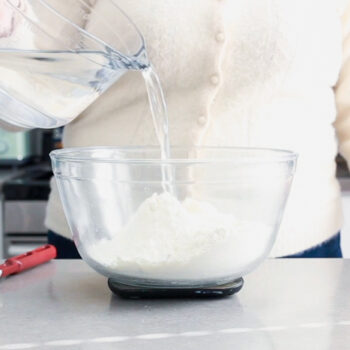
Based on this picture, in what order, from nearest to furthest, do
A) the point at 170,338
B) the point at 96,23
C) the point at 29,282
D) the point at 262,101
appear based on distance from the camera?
the point at 170,338
the point at 29,282
the point at 96,23
the point at 262,101

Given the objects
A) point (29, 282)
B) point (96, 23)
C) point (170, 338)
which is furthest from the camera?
point (96, 23)

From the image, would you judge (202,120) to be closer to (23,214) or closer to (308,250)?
(308,250)

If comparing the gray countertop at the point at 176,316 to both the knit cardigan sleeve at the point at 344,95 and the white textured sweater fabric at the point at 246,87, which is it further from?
the knit cardigan sleeve at the point at 344,95

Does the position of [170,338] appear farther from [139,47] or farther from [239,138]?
[239,138]

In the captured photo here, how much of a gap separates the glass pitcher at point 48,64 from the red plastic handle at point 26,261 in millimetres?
141

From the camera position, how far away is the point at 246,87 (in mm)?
893

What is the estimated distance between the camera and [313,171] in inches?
36.9

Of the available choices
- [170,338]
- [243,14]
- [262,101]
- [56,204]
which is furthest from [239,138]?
[170,338]

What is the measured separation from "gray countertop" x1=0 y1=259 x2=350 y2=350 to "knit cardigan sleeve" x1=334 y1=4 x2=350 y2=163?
387 mm

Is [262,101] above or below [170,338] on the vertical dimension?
above

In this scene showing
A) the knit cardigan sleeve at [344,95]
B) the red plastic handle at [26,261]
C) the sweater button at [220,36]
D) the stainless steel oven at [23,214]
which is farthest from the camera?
the stainless steel oven at [23,214]

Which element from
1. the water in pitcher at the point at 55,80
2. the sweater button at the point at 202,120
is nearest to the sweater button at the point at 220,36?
the sweater button at the point at 202,120

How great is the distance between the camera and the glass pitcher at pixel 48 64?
0.56 metres

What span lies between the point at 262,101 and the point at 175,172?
0.38m
